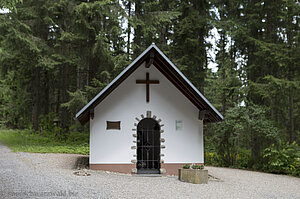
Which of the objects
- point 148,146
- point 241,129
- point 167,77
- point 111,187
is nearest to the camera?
point 111,187

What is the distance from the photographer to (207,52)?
2198cm

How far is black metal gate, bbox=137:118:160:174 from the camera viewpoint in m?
11.7

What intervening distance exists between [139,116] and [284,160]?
279 inches

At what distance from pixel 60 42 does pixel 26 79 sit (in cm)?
546

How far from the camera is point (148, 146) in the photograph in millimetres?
11719

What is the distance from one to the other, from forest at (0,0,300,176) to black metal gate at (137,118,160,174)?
462cm

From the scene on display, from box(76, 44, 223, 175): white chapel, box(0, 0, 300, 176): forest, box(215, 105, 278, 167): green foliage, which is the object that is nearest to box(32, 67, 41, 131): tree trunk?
box(0, 0, 300, 176): forest

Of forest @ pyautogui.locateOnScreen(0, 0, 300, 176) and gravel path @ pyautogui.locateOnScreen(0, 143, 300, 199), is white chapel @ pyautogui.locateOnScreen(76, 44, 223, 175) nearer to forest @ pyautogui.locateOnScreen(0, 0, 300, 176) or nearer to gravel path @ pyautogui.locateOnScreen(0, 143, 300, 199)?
gravel path @ pyautogui.locateOnScreen(0, 143, 300, 199)

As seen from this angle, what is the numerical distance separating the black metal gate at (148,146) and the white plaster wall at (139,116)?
818mm

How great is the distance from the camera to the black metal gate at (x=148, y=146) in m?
11.7

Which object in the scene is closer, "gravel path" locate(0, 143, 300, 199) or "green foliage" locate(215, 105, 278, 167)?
"gravel path" locate(0, 143, 300, 199)

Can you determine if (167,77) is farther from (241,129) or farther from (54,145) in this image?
(54,145)

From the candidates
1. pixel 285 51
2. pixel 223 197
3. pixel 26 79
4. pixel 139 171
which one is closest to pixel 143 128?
pixel 139 171

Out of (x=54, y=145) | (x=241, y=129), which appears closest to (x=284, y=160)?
(x=241, y=129)
